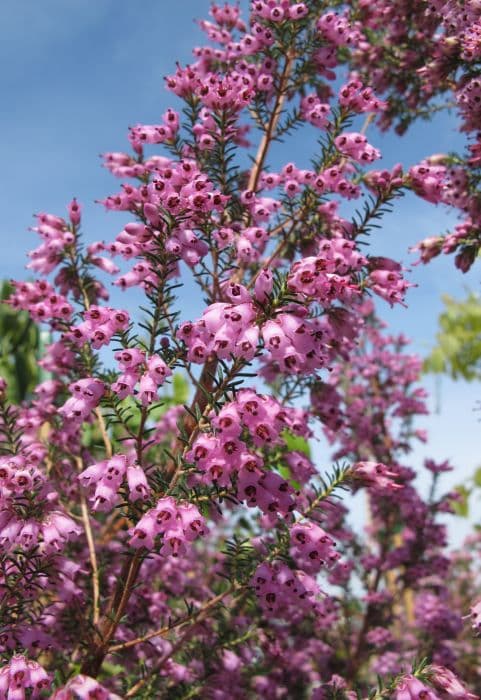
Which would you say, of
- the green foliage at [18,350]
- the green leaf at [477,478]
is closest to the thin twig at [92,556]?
the green foliage at [18,350]

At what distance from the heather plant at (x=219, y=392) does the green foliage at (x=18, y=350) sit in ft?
11.4

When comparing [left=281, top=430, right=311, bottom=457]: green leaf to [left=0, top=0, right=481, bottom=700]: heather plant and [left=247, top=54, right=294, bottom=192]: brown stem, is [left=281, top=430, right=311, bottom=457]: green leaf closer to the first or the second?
[left=0, top=0, right=481, bottom=700]: heather plant

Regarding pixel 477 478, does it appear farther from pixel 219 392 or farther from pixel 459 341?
pixel 219 392

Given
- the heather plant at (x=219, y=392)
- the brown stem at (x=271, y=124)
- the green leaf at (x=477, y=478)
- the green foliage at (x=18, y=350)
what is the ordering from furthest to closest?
the green leaf at (x=477, y=478)
the green foliage at (x=18, y=350)
the brown stem at (x=271, y=124)
the heather plant at (x=219, y=392)

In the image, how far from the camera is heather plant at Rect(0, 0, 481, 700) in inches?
95.7

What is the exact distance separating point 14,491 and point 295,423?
1694 millimetres

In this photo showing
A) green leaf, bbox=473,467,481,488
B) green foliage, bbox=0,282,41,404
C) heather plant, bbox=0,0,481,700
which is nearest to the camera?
heather plant, bbox=0,0,481,700

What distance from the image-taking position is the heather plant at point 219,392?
2.43 m

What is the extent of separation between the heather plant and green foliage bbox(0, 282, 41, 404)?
348 centimetres

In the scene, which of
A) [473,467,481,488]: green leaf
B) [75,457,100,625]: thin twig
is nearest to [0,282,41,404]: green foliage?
[75,457,100,625]: thin twig

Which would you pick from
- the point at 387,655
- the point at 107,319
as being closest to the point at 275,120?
the point at 107,319

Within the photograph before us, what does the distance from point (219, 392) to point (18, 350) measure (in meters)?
7.42

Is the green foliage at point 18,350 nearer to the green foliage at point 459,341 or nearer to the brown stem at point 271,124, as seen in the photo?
the brown stem at point 271,124

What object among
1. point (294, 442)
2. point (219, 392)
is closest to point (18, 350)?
point (294, 442)
